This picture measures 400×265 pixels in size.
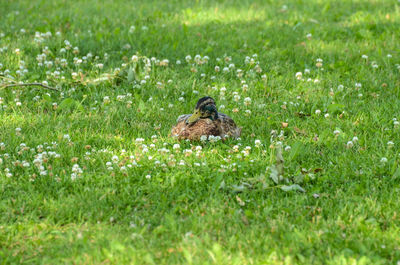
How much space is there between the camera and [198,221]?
4.82m

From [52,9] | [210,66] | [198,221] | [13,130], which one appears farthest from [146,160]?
[52,9]

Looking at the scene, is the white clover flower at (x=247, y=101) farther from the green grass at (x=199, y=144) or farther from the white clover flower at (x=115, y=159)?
the white clover flower at (x=115, y=159)

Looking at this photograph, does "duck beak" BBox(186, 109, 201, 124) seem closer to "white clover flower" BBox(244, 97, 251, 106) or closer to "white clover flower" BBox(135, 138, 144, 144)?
"white clover flower" BBox(135, 138, 144, 144)

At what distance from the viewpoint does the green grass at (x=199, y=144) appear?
4555 mm

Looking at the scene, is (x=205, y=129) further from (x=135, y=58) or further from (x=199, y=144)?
(x=135, y=58)

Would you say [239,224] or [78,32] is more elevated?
[78,32]

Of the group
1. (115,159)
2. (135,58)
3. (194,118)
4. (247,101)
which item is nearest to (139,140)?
(115,159)

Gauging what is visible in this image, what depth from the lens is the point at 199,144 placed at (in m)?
6.49

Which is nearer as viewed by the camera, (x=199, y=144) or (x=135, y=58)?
(x=199, y=144)

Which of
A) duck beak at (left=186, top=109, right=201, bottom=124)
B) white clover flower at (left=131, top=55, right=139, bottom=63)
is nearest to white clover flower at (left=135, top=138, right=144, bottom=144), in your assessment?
duck beak at (left=186, top=109, right=201, bottom=124)

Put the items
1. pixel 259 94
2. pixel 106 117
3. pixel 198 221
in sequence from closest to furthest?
pixel 198 221
pixel 106 117
pixel 259 94

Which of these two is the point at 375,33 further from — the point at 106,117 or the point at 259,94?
the point at 106,117

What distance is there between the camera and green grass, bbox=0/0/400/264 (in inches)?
179

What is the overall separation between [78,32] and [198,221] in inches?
250
